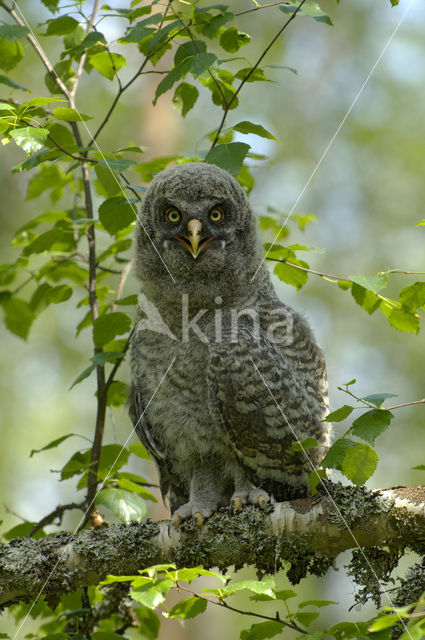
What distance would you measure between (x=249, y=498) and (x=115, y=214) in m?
1.54

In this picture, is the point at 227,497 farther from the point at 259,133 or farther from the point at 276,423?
the point at 259,133

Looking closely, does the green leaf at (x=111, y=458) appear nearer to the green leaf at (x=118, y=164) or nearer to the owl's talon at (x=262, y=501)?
the owl's talon at (x=262, y=501)

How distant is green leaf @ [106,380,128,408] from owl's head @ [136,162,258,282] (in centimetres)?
69

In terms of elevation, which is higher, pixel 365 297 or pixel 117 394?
pixel 365 297

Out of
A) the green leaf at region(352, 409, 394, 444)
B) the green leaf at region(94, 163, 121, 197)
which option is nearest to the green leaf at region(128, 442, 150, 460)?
the green leaf at region(94, 163, 121, 197)

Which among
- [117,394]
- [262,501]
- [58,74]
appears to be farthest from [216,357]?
[58,74]

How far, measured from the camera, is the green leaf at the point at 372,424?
2.27 meters

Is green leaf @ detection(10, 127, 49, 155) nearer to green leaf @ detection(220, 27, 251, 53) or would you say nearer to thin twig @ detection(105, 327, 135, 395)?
green leaf @ detection(220, 27, 251, 53)

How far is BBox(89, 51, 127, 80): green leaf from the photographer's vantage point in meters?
3.60

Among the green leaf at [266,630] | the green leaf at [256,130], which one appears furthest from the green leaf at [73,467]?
the green leaf at [256,130]

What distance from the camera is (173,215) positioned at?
3.60m

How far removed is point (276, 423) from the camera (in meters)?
3.25

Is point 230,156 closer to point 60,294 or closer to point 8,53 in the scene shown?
point 60,294

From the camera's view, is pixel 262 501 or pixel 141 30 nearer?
pixel 262 501
